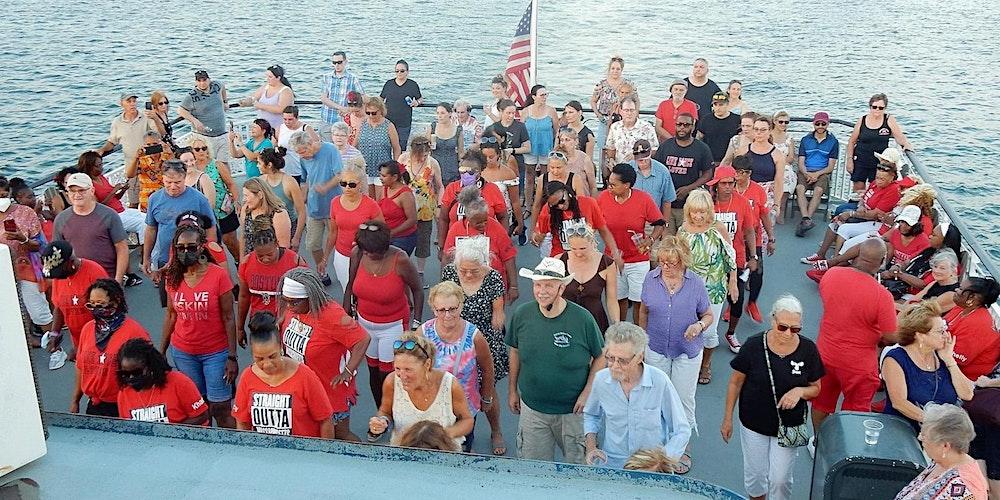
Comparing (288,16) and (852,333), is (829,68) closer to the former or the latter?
(288,16)

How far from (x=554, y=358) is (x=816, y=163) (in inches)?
257

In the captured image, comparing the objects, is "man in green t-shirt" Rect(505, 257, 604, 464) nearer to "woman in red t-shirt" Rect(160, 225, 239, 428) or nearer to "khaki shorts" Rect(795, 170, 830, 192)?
"woman in red t-shirt" Rect(160, 225, 239, 428)

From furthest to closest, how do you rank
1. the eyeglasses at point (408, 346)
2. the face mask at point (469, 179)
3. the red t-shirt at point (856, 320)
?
1. the face mask at point (469, 179)
2. the red t-shirt at point (856, 320)
3. the eyeglasses at point (408, 346)

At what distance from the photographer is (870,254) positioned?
6.00 metres

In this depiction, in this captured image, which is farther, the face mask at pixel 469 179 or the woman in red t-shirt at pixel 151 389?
the face mask at pixel 469 179

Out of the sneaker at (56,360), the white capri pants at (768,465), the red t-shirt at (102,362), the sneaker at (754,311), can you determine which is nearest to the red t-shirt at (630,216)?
the sneaker at (754,311)

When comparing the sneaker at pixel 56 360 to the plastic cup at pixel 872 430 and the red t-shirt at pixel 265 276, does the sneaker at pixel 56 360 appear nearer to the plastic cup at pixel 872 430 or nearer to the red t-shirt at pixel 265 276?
the red t-shirt at pixel 265 276

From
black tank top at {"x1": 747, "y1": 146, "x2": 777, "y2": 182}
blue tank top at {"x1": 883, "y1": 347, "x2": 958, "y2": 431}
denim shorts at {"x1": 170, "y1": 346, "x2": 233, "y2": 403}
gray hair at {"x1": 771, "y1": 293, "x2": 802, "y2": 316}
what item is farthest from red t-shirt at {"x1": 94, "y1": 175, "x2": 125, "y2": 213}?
blue tank top at {"x1": 883, "y1": 347, "x2": 958, "y2": 431}

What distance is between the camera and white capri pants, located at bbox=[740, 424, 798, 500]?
5.43m

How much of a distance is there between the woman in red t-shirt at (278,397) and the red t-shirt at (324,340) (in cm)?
59

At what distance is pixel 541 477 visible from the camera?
2824 mm

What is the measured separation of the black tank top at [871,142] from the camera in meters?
10.4

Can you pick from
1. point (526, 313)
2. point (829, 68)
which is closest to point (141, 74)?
point (829, 68)

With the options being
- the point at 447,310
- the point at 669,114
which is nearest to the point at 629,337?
the point at 447,310
